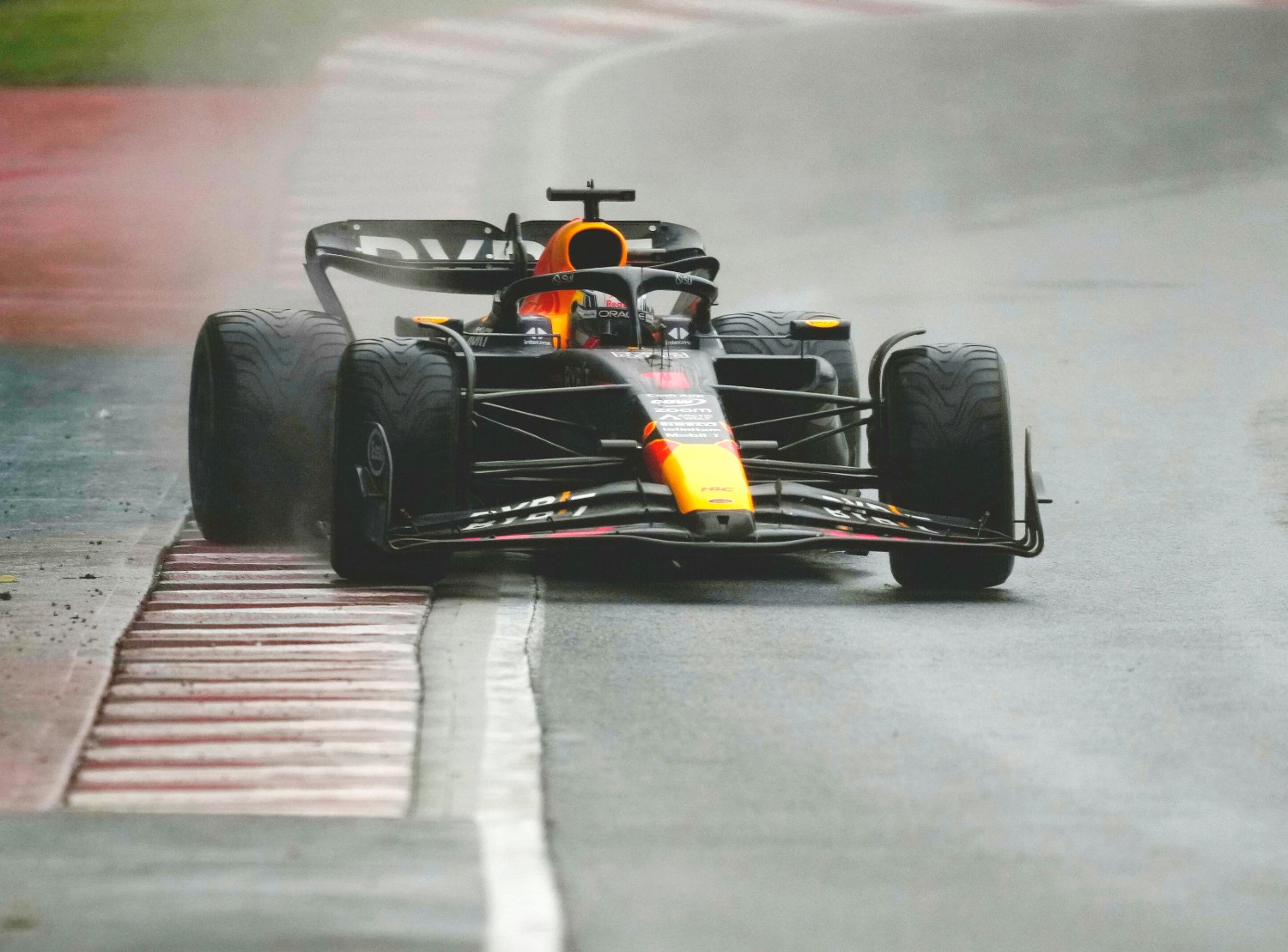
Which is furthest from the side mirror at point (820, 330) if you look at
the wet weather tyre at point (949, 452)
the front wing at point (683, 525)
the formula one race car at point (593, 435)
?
the front wing at point (683, 525)

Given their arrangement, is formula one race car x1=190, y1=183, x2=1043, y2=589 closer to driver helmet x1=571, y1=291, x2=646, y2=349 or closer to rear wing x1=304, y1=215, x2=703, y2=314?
driver helmet x1=571, y1=291, x2=646, y2=349

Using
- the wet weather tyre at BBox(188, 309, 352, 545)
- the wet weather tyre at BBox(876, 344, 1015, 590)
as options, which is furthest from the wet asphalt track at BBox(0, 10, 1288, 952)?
the wet weather tyre at BBox(188, 309, 352, 545)

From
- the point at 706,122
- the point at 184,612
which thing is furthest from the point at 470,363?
the point at 706,122

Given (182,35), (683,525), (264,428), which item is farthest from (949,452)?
(182,35)

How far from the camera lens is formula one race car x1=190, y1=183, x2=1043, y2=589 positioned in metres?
8.16

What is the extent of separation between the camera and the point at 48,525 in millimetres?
9875

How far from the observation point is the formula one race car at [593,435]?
816 centimetres

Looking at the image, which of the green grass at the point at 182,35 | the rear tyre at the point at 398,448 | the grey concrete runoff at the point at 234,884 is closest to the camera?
the grey concrete runoff at the point at 234,884

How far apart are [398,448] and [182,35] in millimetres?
27087

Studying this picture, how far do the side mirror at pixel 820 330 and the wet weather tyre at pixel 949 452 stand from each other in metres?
0.94

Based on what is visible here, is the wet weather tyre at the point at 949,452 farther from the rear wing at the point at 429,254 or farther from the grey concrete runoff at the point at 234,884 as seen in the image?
the grey concrete runoff at the point at 234,884

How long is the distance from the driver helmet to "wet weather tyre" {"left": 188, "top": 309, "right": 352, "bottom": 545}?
108 cm

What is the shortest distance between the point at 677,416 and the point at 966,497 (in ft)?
3.91

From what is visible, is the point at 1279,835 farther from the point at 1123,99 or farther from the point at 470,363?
the point at 1123,99
